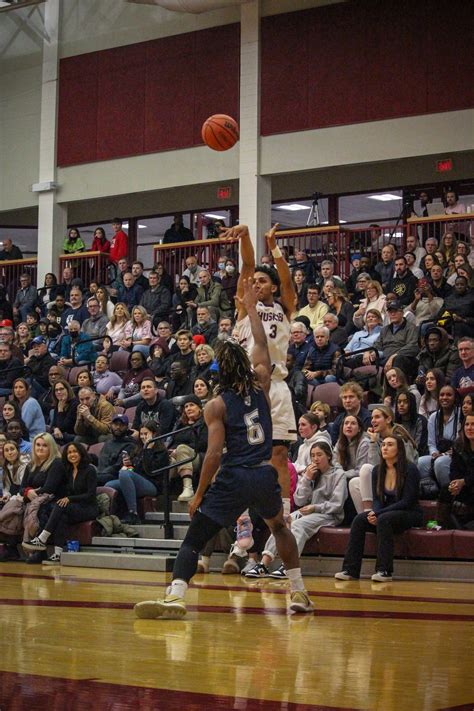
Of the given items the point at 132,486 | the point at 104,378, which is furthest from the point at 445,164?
the point at 132,486

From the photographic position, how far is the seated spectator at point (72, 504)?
12016mm

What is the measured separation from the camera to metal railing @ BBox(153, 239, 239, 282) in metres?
21.3

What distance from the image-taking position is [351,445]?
36.2ft

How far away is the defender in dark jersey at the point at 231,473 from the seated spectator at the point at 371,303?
8.96 meters

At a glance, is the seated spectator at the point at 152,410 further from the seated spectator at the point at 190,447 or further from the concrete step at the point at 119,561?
the concrete step at the point at 119,561

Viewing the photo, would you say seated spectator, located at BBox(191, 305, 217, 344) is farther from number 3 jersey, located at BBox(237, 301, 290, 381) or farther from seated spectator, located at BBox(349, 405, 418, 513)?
number 3 jersey, located at BBox(237, 301, 290, 381)

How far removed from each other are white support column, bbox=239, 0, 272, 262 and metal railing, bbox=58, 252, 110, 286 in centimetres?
332

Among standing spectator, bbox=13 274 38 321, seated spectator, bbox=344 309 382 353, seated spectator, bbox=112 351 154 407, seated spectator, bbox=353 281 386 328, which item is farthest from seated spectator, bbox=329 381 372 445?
standing spectator, bbox=13 274 38 321

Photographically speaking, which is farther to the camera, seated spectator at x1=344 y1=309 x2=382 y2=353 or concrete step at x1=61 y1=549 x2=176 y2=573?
seated spectator at x1=344 y1=309 x2=382 y2=353

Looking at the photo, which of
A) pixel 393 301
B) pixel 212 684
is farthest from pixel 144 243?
pixel 212 684

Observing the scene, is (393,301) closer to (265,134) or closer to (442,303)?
(442,303)

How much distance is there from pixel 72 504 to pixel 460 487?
426 cm

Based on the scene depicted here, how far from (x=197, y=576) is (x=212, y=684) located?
576 cm

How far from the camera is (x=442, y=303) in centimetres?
1509
